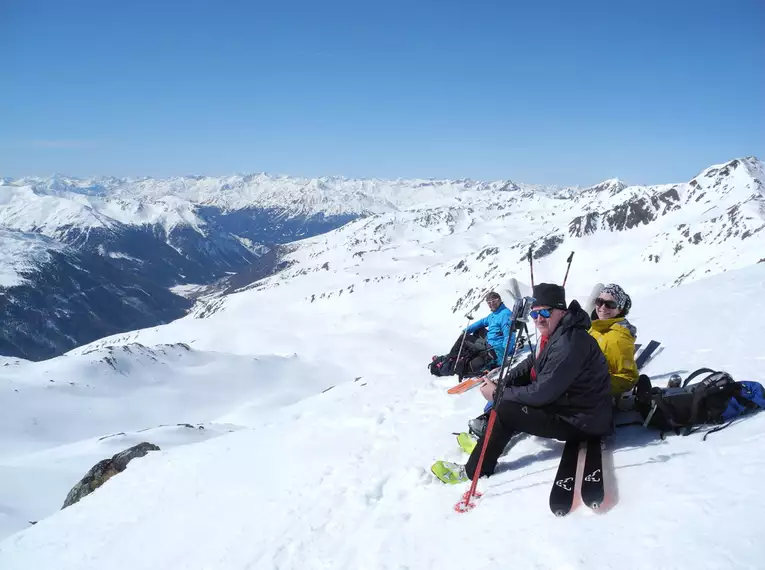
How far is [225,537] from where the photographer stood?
346 inches

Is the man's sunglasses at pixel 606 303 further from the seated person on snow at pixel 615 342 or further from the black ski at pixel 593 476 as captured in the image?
the black ski at pixel 593 476

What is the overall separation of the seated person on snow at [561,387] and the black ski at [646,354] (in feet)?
18.0

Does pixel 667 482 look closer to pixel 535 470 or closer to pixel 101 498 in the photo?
pixel 535 470

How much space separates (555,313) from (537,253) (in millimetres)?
164596

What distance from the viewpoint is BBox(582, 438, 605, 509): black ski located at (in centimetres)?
586

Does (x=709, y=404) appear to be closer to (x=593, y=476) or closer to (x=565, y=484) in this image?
(x=593, y=476)

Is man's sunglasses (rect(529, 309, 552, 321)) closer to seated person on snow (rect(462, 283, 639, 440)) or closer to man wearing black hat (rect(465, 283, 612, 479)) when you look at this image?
man wearing black hat (rect(465, 283, 612, 479))

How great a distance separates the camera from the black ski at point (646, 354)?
11758 millimetres

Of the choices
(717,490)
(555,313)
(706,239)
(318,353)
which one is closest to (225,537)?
(555,313)

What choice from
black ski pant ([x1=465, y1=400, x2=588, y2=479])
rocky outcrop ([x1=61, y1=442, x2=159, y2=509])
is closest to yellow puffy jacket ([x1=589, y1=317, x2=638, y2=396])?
black ski pant ([x1=465, y1=400, x2=588, y2=479])

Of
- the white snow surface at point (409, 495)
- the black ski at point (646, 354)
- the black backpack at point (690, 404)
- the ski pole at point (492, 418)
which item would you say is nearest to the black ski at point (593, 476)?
the white snow surface at point (409, 495)

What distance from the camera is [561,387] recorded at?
21.7 feet

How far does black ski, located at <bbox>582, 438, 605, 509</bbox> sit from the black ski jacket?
0.23 m

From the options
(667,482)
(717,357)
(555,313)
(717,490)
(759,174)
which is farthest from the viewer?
(759,174)
